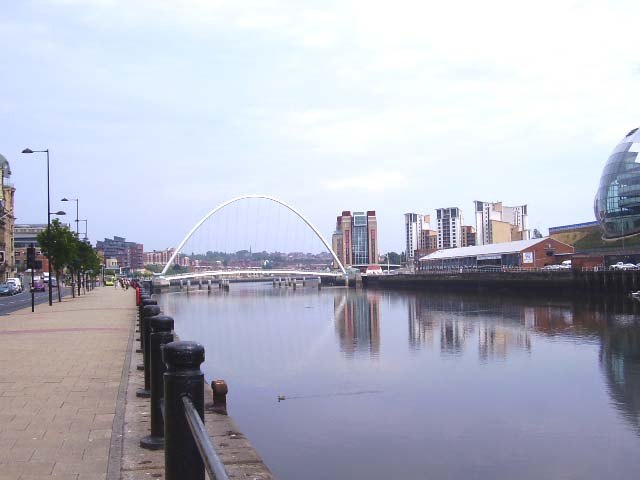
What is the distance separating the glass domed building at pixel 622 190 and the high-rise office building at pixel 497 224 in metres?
56.5

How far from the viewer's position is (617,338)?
27.8 meters

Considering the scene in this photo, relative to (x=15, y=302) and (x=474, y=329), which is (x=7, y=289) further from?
(x=474, y=329)

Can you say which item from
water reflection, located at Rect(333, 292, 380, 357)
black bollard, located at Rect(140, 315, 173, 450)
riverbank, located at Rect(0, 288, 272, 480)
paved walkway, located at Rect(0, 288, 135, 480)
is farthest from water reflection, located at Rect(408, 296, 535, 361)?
black bollard, located at Rect(140, 315, 173, 450)

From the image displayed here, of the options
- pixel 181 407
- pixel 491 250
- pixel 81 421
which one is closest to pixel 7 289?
pixel 81 421

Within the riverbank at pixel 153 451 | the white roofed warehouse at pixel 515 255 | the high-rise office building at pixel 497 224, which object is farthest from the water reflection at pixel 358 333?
the high-rise office building at pixel 497 224

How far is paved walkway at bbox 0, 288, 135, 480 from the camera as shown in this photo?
6137mm

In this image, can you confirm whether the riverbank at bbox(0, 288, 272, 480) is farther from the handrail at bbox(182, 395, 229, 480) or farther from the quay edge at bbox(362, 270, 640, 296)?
the quay edge at bbox(362, 270, 640, 296)

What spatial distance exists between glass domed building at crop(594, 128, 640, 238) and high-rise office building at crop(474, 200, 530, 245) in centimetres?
5654

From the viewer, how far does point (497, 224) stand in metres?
153

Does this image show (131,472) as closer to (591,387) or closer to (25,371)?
(25,371)

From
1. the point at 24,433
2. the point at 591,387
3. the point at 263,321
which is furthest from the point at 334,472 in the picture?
the point at 263,321

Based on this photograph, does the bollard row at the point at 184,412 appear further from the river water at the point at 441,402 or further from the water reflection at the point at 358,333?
the water reflection at the point at 358,333

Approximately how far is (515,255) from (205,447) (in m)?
96.0

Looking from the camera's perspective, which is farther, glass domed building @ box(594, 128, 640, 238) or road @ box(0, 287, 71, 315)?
glass domed building @ box(594, 128, 640, 238)
